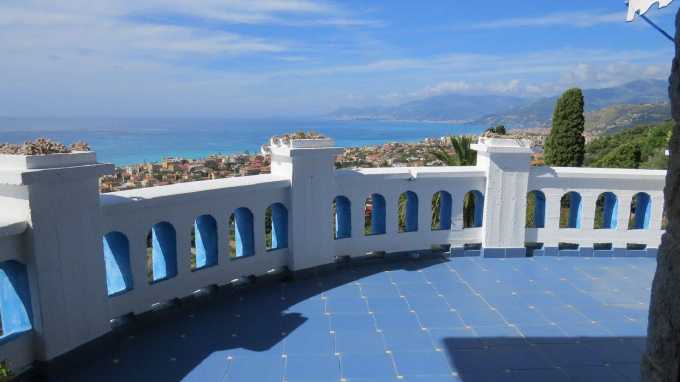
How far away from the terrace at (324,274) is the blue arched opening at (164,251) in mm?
23

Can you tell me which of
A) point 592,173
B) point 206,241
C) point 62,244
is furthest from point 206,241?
point 592,173

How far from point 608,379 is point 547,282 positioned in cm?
358

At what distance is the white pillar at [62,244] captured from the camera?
18.0ft

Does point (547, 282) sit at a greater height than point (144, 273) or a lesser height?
lesser

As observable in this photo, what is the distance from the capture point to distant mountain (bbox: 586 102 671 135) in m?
72.1

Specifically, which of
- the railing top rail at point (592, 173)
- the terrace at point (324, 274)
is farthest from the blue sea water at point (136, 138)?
the railing top rail at point (592, 173)

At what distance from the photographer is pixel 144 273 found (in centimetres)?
732

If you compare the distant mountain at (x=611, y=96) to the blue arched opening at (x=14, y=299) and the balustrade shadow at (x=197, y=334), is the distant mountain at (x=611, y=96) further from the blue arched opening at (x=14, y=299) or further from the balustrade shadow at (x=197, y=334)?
the blue arched opening at (x=14, y=299)

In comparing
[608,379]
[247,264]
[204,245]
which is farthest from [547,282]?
[204,245]

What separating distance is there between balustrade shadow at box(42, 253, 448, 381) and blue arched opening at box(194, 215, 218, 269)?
22.4 inches

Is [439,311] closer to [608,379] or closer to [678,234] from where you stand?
[608,379]

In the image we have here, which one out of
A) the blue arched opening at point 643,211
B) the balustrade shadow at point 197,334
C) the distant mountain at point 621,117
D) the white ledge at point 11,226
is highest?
the distant mountain at point 621,117

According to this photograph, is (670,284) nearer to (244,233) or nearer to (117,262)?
(117,262)

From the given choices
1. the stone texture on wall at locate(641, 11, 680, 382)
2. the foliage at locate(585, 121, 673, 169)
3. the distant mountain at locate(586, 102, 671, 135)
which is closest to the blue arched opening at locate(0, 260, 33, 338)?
the stone texture on wall at locate(641, 11, 680, 382)
